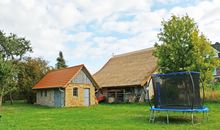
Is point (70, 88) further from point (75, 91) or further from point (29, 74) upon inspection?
point (29, 74)

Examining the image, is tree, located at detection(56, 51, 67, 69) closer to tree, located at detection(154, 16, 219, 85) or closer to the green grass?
tree, located at detection(154, 16, 219, 85)

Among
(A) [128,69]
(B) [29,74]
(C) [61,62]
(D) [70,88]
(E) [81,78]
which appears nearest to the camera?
(D) [70,88]

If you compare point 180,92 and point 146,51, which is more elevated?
point 146,51

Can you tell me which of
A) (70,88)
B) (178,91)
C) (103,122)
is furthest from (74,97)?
(178,91)

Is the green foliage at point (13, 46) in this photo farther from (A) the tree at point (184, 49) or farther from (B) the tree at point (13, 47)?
→ (A) the tree at point (184, 49)

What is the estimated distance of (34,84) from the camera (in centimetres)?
4141

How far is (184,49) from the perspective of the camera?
29344mm

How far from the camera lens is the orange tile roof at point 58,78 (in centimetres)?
3366

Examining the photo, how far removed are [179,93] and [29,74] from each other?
97.9 feet

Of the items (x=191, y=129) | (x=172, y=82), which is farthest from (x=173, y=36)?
(x=191, y=129)

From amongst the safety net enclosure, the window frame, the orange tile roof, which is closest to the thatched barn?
the orange tile roof

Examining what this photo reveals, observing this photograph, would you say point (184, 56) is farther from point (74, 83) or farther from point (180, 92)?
point (180, 92)

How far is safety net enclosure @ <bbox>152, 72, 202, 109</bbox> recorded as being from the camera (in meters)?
15.4

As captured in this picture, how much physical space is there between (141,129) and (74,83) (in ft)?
70.1
